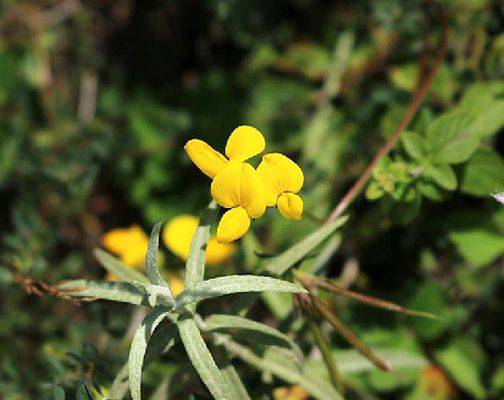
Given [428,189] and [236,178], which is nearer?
[236,178]

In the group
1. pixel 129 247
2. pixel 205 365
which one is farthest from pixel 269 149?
pixel 205 365

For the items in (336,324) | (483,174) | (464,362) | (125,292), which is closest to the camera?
(125,292)

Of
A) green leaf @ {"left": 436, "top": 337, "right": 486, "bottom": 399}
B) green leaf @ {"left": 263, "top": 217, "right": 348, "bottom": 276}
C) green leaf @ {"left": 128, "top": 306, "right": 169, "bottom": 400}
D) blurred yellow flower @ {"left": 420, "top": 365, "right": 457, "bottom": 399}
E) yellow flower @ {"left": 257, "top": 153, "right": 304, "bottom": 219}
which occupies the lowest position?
blurred yellow flower @ {"left": 420, "top": 365, "right": 457, "bottom": 399}

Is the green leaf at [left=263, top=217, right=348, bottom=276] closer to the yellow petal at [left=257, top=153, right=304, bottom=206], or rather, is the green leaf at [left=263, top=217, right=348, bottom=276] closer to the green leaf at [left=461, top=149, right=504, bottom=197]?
the yellow petal at [left=257, top=153, right=304, bottom=206]

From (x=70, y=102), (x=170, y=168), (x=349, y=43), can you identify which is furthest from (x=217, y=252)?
(x=70, y=102)

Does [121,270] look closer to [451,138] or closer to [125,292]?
[125,292]

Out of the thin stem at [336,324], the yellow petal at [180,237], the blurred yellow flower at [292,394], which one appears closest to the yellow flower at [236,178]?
the thin stem at [336,324]

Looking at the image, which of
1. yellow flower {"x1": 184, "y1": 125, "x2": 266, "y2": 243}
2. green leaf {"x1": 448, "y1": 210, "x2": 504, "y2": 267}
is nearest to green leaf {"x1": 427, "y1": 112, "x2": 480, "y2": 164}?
green leaf {"x1": 448, "y1": 210, "x2": 504, "y2": 267}
